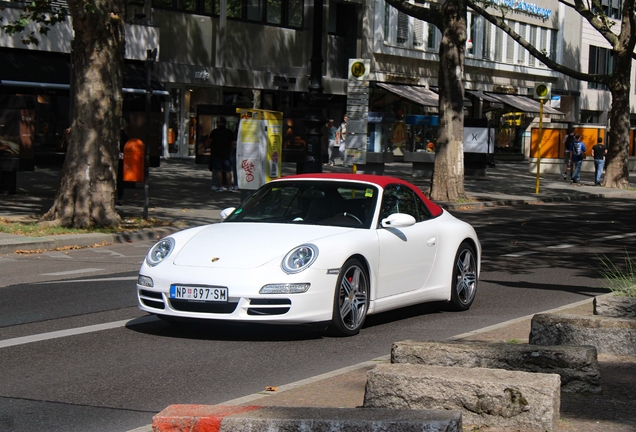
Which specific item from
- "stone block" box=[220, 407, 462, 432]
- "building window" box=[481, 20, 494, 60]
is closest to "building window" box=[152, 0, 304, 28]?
"building window" box=[481, 20, 494, 60]

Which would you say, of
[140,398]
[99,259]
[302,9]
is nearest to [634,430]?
[140,398]

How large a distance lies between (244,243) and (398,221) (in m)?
1.48

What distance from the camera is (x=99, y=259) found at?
1473 cm

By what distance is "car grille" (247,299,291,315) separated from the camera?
26.8 ft

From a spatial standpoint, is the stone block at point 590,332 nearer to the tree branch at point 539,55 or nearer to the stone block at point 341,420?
the stone block at point 341,420

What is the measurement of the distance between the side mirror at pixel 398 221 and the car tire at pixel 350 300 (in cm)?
57

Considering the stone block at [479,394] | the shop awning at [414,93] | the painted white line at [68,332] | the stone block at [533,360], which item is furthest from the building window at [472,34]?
the stone block at [479,394]

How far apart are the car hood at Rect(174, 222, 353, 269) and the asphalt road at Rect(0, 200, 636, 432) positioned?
666mm

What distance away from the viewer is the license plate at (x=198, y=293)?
8.16 metres

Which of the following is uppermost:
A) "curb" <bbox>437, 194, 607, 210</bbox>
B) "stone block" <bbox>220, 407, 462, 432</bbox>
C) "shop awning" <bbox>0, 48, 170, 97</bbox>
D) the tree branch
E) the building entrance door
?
the tree branch

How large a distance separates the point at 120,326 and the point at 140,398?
2747 millimetres

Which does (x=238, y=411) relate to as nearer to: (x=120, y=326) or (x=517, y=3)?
(x=120, y=326)

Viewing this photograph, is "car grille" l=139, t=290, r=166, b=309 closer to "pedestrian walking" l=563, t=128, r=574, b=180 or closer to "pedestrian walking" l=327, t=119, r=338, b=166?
"pedestrian walking" l=327, t=119, r=338, b=166

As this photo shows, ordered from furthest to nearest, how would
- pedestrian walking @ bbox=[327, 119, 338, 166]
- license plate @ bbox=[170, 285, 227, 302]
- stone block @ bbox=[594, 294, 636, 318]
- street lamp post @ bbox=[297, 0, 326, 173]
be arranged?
pedestrian walking @ bbox=[327, 119, 338, 166] → street lamp post @ bbox=[297, 0, 326, 173] → license plate @ bbox=[170, 285, 227, 302] → stone block @ bbox=[594, 294, 636, 318]
